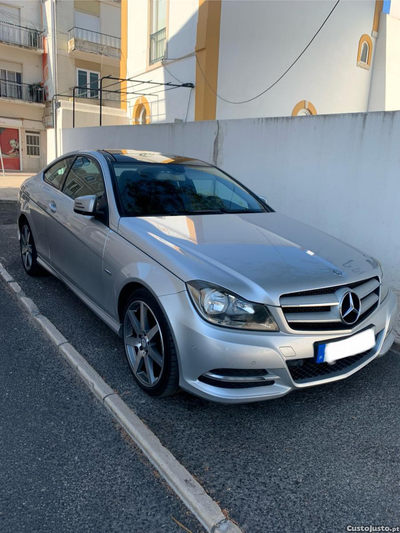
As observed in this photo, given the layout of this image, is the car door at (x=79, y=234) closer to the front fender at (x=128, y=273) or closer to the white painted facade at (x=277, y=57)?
the front fender at (x=128, y=273)

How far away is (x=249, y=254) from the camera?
2756mm

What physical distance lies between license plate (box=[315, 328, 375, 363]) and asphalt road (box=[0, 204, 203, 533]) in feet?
3.64

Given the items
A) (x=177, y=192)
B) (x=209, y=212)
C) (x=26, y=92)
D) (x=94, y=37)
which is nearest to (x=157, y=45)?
(x=94, y=37)

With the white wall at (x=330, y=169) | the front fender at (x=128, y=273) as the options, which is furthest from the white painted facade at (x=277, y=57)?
the front fender at (x=128, y=273)

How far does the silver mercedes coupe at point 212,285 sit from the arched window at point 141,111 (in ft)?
38.9

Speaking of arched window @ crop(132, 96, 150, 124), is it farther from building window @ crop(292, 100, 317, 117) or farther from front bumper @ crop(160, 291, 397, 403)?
front bumper @ crop(160, 291, 397, 403)

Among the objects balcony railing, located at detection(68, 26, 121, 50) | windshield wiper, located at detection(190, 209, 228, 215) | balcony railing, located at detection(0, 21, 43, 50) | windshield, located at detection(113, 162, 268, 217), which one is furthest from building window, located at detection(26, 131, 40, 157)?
windshield wiper, located at detection(190, 209, 228, 215)

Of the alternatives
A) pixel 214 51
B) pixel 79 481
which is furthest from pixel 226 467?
pixel 214 51

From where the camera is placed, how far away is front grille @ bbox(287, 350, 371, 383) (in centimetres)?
239

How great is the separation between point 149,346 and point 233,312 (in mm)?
691

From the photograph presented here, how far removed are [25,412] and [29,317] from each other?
1.57 meters

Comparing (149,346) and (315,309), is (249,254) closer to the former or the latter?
(315,309)

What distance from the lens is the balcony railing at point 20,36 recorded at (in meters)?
23.8

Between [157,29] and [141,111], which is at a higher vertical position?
[157,29]
